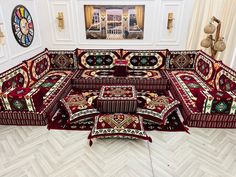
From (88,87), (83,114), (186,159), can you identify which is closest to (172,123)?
(186,159)

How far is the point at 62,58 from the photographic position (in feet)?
16.7

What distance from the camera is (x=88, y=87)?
15.4ft

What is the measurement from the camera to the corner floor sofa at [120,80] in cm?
317

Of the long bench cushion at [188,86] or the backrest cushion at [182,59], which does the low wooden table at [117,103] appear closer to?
the long bench cushion at [188,86]

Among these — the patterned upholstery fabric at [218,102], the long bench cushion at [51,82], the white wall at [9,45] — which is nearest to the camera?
the patterned upholstery fabric at [218,102]

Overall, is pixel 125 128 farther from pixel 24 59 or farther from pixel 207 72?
pixel 24 59

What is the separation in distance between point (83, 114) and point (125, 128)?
0.90m

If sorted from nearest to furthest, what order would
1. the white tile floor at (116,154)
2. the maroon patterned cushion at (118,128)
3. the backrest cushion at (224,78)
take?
the white tile floor at (116,154), the maroon patterned cushion at (118,128), the backrest cushion at (224,78)

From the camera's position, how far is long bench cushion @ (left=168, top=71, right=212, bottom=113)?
3527 millimetres

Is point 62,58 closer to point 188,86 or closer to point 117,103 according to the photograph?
point 117,103

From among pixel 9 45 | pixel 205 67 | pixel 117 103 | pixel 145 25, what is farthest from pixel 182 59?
pixel 9 45

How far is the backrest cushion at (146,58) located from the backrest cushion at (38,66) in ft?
6.92

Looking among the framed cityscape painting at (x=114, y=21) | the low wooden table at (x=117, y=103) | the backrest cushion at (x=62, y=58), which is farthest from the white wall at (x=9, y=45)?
the low wooden table at (x=117, y=103)

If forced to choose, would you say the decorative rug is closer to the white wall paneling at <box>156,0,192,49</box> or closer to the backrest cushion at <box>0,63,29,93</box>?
the backrest cushion at <box>0,63,29,93</box>
